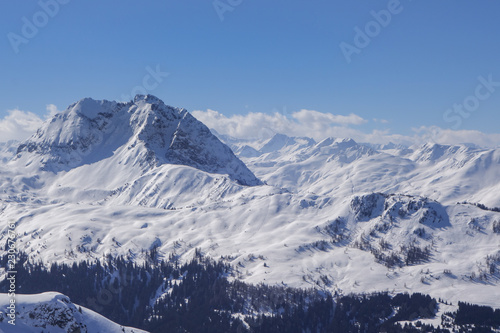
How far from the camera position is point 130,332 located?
141 m

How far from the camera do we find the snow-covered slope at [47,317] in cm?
11419

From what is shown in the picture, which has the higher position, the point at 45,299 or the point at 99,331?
the point at 45,299

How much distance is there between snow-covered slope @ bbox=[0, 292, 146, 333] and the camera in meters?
114

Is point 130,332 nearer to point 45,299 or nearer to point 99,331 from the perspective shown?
point 99,331

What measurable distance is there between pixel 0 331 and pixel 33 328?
959cm

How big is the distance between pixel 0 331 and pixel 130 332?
42142 mm

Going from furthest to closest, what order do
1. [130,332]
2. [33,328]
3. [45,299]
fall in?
[130,332]
[45,299]
[33,328]

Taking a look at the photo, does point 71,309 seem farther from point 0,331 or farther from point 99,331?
point 0,331

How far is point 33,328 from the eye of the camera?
115 meters

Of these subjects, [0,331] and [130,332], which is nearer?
[0,331]

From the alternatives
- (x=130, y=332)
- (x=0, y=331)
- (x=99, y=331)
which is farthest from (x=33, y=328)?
(x=130, y=332)

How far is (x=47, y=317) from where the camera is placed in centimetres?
11938

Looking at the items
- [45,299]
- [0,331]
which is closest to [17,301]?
[45,299]

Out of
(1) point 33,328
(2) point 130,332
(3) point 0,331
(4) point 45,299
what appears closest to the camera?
(3) point 0,331
